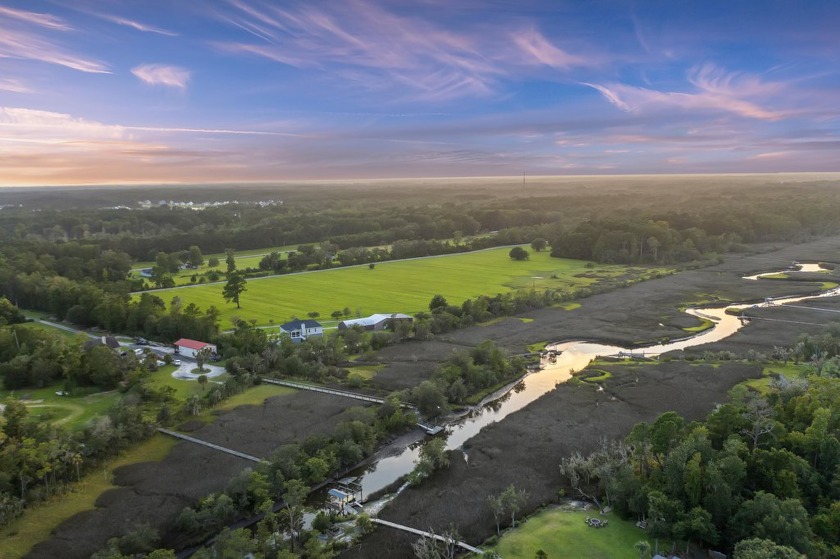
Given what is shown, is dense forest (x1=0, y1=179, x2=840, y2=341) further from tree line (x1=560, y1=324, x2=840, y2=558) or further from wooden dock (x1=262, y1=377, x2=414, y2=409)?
tree line (x1=560, y1=324, x2=840, y2=558)

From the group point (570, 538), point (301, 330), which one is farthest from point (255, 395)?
point (570, 538)

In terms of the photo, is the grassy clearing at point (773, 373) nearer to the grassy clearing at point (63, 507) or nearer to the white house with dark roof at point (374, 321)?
the white house with dark roof at point (374, 321)

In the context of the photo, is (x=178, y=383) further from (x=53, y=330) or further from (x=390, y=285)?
(x=390, y=285)

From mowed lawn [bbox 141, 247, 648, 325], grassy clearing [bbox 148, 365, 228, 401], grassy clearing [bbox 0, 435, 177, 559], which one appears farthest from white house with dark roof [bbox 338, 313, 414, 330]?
grassy clearing [bbox 0, 435, 177, 559]

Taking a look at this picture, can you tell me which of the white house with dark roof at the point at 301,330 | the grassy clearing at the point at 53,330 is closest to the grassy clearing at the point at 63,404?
the grassy clearing at the point at 53,330

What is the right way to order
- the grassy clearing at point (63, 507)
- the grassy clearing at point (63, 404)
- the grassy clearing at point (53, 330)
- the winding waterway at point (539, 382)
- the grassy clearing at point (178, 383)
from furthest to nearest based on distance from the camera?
the grassy clearing at point (53, 330) → the grassy clearing at point (178, 383) → the grassy clearing at point (63, 404) → the winding waterway at point (539, 382) → the grassy clearing at point (63, 507)
